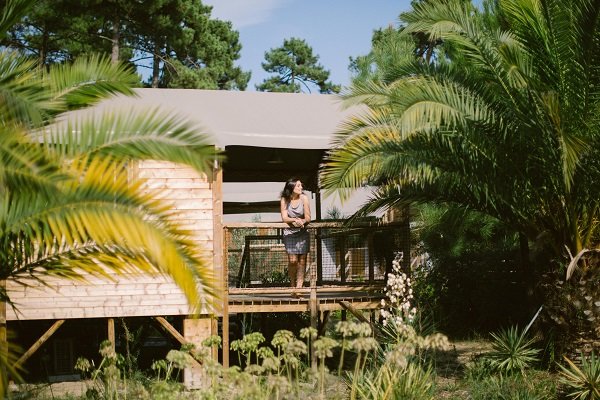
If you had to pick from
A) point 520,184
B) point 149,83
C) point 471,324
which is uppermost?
point 149,83

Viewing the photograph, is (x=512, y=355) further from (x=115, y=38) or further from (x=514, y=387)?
(x=115, y=38)

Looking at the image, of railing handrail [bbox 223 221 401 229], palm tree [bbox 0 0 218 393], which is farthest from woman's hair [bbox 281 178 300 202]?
palm tree [bbox 0 0 218 393]

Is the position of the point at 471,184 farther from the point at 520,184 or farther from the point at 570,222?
the point at 570,222

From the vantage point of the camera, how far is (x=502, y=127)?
31.7 ft

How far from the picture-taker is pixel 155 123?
229 inches

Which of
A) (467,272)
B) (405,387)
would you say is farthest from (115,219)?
(467,272)

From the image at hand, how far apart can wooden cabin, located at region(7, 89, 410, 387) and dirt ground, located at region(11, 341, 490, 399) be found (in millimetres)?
620

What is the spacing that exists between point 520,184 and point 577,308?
1611mm

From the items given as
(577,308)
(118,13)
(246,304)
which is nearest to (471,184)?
(577,308)

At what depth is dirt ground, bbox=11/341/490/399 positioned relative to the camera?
10.1 meters

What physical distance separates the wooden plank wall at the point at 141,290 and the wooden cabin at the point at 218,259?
0.01m

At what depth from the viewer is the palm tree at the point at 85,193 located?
510cm

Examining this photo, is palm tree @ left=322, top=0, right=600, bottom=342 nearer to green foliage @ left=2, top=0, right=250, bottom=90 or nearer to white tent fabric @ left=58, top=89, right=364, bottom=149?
→ white tent fabric @ left=58, top=89, right=364, bottom=149

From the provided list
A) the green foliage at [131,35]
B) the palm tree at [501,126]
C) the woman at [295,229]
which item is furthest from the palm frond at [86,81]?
the green foliage at [131,35]
